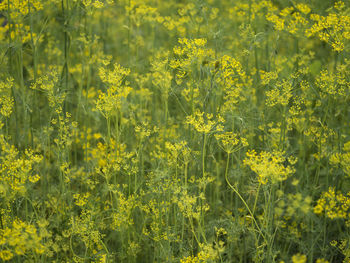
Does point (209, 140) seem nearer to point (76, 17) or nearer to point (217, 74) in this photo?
point (217, 74)

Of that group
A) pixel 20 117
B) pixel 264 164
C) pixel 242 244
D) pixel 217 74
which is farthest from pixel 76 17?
pixel 242 244

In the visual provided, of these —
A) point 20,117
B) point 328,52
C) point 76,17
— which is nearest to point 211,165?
point 76,17

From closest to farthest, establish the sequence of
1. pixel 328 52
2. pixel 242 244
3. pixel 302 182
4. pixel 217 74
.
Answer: pixel 217 74 < pixel 242 244 < pixel 302 182 < pixel 328 52

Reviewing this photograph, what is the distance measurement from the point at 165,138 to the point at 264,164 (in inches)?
48.5

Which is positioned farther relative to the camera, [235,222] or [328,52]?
[328,52]

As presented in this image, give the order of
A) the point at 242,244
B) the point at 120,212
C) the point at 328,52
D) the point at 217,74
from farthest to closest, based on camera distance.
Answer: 1. the point at 328,52
2. the point at 242,244
3. the point at 217,74
4. the point at 120,212

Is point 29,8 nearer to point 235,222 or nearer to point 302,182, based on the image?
point 235,222

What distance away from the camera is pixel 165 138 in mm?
3451

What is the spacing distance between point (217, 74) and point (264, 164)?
36.5 inches

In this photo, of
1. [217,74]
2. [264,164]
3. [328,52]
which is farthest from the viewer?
[328,52]

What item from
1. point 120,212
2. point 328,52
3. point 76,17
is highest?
point 76,17

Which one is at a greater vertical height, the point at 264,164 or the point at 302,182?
the point at 264,164

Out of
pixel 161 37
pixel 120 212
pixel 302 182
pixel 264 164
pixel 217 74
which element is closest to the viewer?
pixel 264 164

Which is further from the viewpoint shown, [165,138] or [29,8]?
[165,138]
